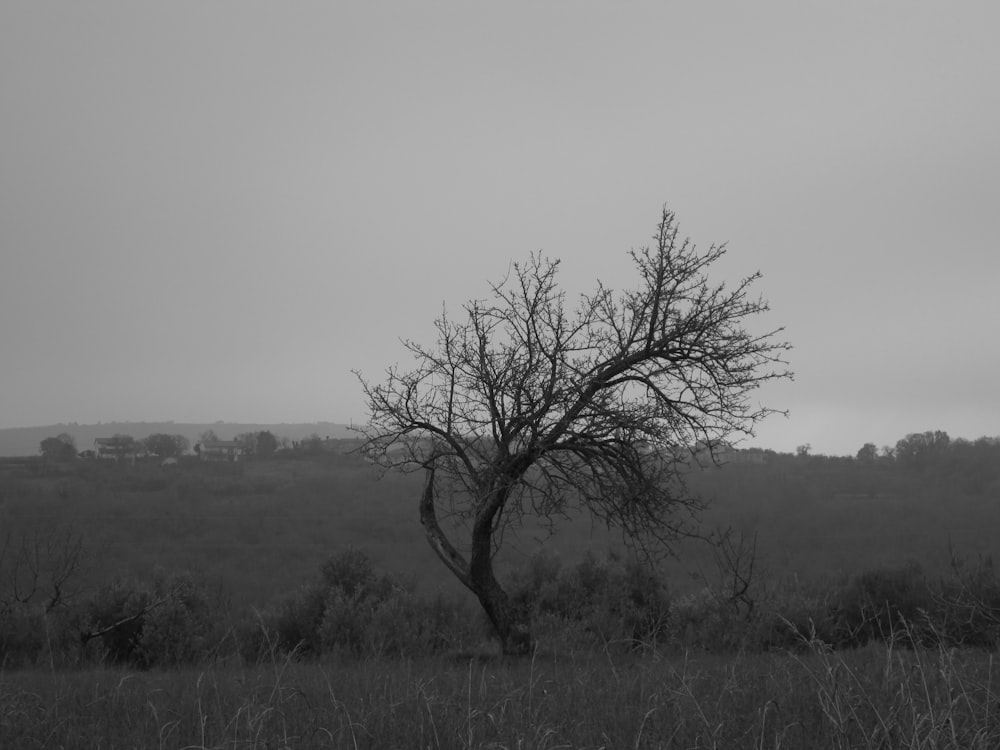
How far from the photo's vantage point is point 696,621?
63.3ft

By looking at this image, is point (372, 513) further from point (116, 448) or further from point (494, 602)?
point (494, 602)

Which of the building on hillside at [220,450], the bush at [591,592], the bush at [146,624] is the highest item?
the building on hillside at [220,450]

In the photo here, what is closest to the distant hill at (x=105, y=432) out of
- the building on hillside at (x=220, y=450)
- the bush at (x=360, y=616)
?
the building on hillside at (x=220, y=450)

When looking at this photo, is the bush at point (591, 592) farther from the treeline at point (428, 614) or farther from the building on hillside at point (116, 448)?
the building on hillside at point (116, 448)

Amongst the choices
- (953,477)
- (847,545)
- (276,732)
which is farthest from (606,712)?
(953,477)

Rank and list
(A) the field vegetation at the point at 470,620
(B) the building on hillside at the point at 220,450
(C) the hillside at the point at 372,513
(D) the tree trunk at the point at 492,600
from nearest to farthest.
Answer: (A) the field vegetation at the point at 470,620, (D) the tree trunk at the point at 492,600, (C) the hillside at the point at 372,513, (B) the building on hillside at the point at 220,450

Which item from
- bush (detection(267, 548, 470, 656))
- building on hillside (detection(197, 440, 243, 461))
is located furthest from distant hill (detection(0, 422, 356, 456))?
bush (detection(267, 548, 470, 656))

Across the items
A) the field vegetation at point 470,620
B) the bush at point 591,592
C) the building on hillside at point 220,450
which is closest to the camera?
the field vegetation at point 470,620

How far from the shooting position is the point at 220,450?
7119 centimetres

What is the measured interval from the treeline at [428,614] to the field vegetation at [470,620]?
0.29 ft

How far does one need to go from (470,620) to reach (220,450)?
53413 millimetres

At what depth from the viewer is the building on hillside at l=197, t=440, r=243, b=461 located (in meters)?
69.4

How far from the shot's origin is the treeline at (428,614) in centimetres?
1686

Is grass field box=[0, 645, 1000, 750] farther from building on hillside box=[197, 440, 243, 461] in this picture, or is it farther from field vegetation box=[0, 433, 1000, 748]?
building on hillside box=[197, 440, 243, 461]
